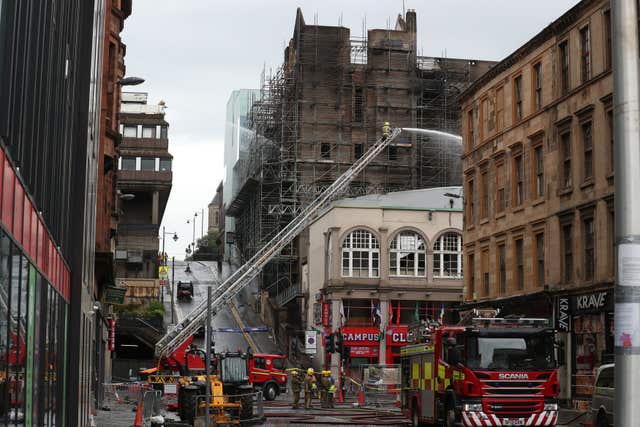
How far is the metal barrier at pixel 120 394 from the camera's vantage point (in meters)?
49.9

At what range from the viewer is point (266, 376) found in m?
55.3

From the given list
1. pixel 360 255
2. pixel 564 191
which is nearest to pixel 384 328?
pixel 360 255

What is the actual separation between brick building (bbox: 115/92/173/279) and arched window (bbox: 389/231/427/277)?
112 ft

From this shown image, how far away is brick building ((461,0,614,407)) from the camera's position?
36094 mm

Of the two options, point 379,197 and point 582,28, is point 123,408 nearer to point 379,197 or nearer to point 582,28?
point 582,28

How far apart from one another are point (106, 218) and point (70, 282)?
Answer: 2042 centimetres

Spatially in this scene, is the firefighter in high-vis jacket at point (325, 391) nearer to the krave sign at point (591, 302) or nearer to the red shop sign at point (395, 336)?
the krave sign at point (591, 302)

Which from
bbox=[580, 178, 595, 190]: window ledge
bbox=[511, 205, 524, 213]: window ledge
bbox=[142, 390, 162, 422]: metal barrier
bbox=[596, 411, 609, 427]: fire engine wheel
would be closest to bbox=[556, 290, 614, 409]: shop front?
bbox=[580, 178, 595, 190]: window ledge

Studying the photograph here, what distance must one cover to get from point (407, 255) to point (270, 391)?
79.9 feet

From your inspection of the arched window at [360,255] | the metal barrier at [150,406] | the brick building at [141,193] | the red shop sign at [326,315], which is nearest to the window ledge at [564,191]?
the metal barrier at [150,406]

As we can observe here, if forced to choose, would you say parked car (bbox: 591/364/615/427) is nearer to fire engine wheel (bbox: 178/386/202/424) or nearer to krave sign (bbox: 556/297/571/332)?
fire engine wheel (bbox: 178/386/202/424)

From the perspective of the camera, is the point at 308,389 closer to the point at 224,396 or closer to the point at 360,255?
the point at 224,396

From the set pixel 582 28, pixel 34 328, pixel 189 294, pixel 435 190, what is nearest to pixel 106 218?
pixel 582 28

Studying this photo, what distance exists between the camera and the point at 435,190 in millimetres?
82125
